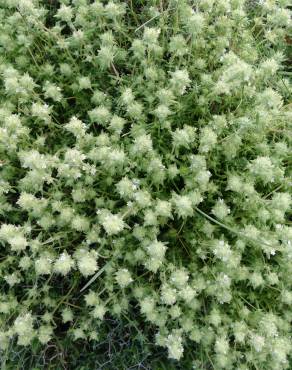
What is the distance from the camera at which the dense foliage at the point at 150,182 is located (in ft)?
9.50

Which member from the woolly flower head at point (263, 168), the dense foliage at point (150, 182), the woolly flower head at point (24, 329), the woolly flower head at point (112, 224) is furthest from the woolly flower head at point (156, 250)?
the woolly flower head at point (24, 329)

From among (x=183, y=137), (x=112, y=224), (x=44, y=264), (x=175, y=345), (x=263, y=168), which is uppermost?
(x=183, y=137)

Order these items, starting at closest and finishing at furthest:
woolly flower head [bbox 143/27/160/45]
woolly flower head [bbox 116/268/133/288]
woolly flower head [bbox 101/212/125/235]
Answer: woolly flower head [bbox 101/212/125/235], woolly flower head [bbox 116/268/133/288], woolly flower head [bbox 143/27/160/45]

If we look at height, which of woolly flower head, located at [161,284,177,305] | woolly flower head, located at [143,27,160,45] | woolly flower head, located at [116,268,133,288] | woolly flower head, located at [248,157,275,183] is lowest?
woolly flower head, located at [161,284,177,305]

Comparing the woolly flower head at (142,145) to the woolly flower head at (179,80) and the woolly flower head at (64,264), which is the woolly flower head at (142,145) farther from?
the woolly flower head at (64,264)

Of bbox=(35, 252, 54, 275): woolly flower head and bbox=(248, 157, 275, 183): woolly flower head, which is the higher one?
bbox=(248, 157, 275, 183): woolly flower head

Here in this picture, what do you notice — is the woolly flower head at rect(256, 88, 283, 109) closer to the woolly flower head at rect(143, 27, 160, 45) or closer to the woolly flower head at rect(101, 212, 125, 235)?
the woolly flower head at rect(143, 27, 160, 45)

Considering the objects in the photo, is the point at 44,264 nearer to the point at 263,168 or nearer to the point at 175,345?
the point at 175,345

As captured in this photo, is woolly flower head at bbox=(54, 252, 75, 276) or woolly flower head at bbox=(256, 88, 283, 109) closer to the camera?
woolly flower head at bbox=(54, 252, 75, 276)

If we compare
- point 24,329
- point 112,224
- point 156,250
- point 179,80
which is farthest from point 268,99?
point 24,329

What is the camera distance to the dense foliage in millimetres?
2895

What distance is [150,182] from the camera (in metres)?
3.15

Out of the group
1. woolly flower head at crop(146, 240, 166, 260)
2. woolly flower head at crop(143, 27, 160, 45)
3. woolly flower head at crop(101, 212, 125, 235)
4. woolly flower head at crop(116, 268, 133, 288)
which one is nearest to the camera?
woolly flower head at crop(101, 212, 125, 235)

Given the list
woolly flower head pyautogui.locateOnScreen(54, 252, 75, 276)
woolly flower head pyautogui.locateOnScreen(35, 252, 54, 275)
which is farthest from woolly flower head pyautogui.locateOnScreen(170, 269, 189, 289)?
woolly flower head pyautogui.locateOnScreen(35, 252, 54, 275)
